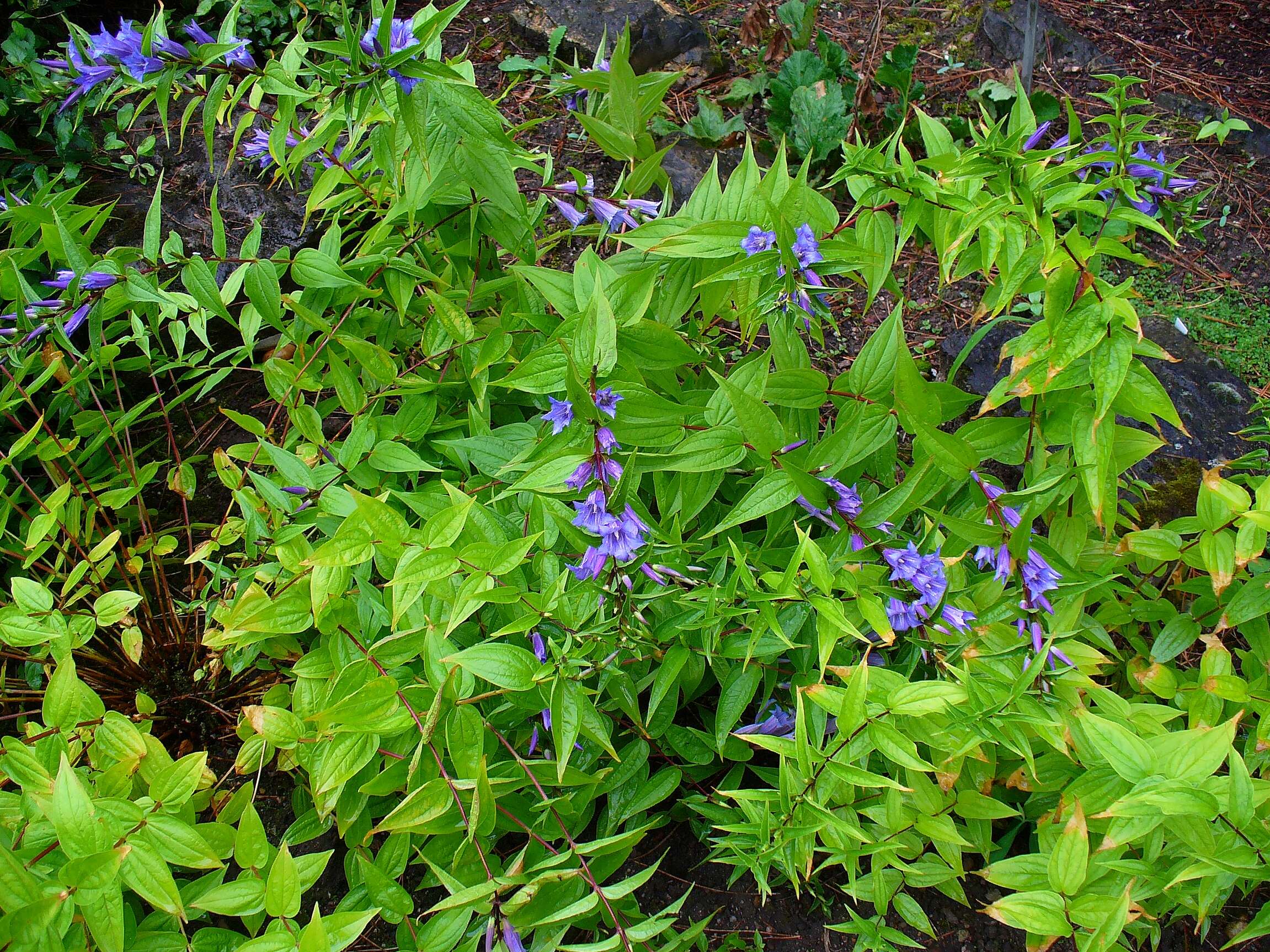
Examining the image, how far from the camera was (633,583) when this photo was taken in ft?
5.02

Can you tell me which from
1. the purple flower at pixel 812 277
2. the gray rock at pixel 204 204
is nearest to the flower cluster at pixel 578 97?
the purple flower at pixel 812 277

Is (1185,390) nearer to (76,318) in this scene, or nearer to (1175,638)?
(1175,638)

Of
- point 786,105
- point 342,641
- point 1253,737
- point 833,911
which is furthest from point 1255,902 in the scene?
point 786,105

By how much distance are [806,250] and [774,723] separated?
3.17 feet

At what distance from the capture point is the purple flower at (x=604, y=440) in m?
1.21

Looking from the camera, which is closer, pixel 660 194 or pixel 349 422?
pixel 349 422

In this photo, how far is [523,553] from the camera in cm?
127

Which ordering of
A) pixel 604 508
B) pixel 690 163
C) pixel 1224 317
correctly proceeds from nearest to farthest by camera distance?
1. pixel 604 508
2. pixel 1224 317
3. pixel 690 163

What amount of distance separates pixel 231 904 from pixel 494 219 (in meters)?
1.41

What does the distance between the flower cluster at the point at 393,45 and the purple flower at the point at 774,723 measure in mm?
1357

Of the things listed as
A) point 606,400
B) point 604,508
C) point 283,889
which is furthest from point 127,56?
point 283,889

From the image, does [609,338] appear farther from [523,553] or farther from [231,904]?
[231,904]

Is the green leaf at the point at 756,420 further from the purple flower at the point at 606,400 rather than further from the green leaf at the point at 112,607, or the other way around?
the green leaf at the point at 112,607

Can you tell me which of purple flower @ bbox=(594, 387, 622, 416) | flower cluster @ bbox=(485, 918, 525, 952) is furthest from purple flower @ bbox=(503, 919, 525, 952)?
purple flower @ bbox=(594, 387, 622, 416)
